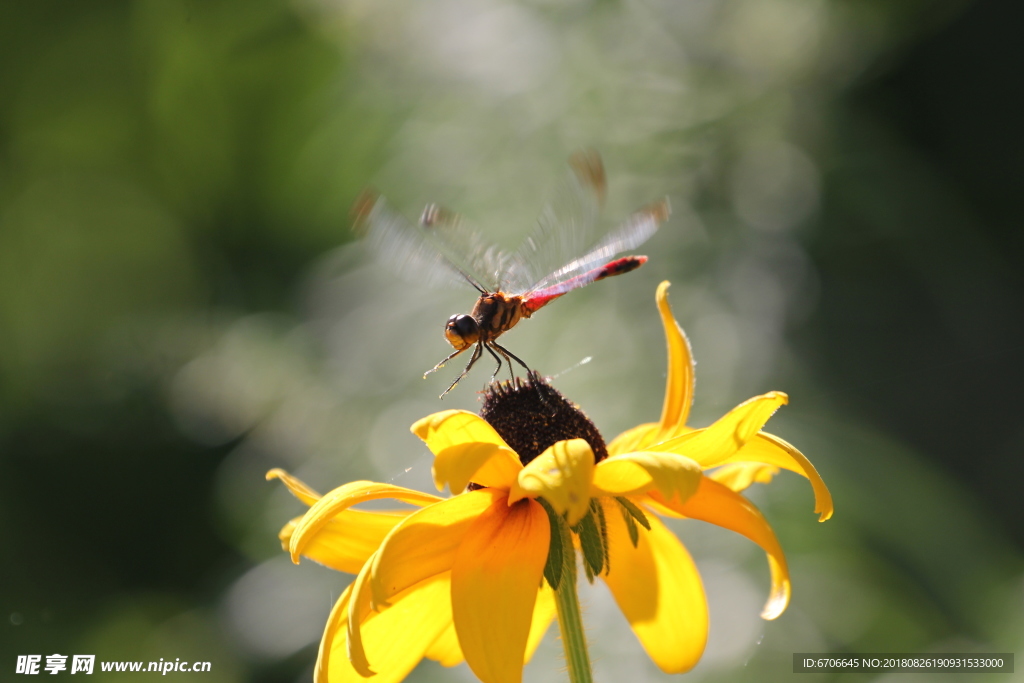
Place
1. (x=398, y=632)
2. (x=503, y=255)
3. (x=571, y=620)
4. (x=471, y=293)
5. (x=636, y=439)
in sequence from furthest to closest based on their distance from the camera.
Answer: (x=471, y=293)
(x=503, y=255)
(x=636, y=439)
(x=398, y=632)
(x=571, y=620)

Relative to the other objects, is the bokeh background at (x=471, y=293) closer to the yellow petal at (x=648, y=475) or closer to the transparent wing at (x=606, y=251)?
the transparent wing at (x=606, y=251)

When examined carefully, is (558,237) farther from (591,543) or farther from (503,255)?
(591,543)

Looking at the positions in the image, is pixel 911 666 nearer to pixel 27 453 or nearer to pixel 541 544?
pixel 541 544

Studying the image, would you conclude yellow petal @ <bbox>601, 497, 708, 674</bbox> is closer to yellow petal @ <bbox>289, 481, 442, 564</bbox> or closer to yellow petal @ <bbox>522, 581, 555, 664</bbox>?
yellow petal @ <bbox>522, 581, 555, 664</bbox>

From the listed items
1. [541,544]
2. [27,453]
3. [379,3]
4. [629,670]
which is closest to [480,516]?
[541,544]

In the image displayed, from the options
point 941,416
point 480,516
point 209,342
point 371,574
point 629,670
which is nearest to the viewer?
point 371,574

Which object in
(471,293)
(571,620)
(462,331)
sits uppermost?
(471,293)

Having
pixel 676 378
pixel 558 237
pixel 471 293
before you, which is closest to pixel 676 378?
pixel 676 378
